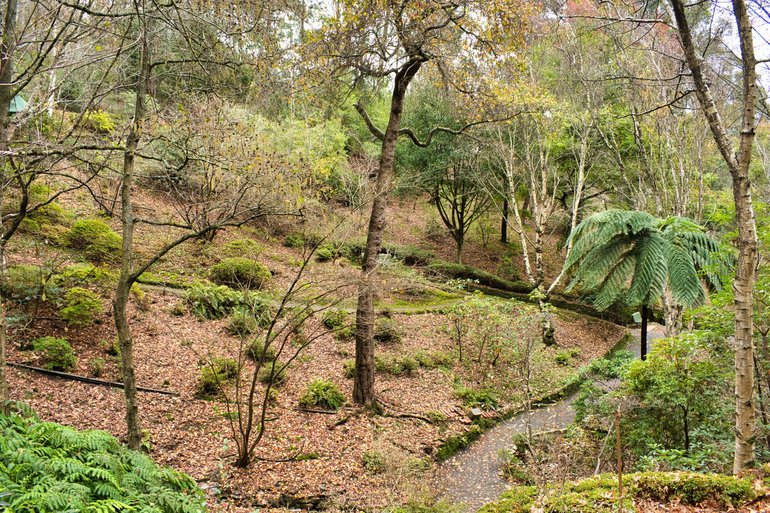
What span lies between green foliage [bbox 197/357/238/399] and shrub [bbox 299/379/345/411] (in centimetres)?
130

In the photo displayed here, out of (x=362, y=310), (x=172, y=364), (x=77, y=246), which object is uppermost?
(x=77, y=246)

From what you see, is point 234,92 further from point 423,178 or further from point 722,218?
point 423,178

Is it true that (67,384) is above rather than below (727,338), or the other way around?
below

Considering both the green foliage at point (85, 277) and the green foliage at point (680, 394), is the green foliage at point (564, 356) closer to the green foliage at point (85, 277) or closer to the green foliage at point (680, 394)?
the green foliage at point (680, 394)

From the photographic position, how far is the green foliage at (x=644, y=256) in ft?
22.7

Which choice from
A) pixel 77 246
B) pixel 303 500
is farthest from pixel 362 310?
pixel 77 246

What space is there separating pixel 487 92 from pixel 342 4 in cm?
302

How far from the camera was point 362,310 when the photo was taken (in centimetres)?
819

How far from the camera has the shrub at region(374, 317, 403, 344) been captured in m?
11.4

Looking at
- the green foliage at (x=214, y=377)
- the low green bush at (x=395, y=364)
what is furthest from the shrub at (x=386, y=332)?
the green foliage at (x=214, y=377)

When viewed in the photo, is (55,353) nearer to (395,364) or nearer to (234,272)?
(234,272)

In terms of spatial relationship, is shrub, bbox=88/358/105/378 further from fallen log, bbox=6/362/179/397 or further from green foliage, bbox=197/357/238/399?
green foliage, bbox=197/357/238/399

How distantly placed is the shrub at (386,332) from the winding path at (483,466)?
331cm

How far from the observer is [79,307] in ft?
25.6
